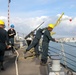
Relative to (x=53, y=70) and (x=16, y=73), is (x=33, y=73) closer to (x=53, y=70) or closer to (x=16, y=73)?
(x=16, y=73)

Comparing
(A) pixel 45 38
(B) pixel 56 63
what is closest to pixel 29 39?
(A) pixel 45 38

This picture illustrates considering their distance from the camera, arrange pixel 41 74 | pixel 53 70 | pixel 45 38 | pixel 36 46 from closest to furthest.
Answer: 1. pixel 53 70
2. pixel 41 74
3. pixel 45 38
4. pixel 36 46

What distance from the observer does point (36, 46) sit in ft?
46.4

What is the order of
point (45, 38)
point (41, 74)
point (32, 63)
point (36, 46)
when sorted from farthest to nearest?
point (36, 46) < point (32, 63) < point (45, 38) < point (41, 74)

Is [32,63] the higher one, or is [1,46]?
[1,46]

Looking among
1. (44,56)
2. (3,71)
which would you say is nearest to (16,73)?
(3,71)

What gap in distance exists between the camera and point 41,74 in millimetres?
10219

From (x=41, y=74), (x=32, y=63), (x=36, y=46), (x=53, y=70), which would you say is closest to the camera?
(x=53, y=70)

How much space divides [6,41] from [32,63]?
2.45 metres

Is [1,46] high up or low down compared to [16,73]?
up

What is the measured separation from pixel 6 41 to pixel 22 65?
1949 mm

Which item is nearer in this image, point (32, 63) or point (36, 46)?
point (32, 63)

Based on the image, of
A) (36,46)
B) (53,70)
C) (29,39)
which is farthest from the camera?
(29,39)

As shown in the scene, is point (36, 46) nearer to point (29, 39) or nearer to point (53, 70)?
point (29, 39)
